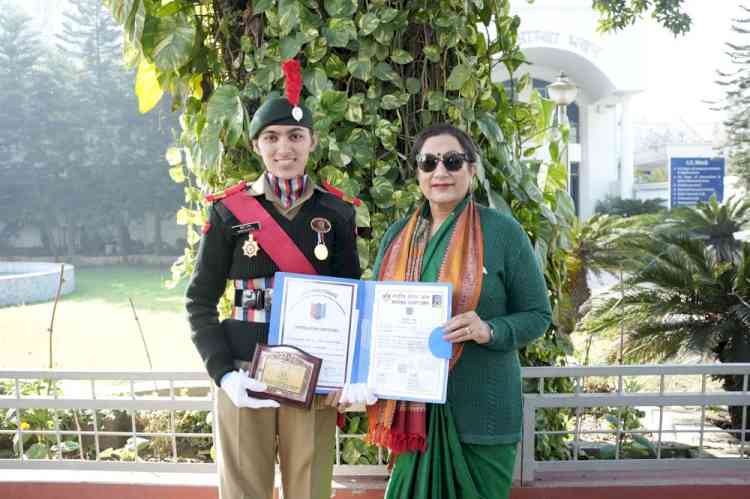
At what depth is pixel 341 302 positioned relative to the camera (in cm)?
173

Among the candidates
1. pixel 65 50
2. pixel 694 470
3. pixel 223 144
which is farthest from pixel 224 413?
pixel 65 50

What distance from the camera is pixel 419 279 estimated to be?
5.66ft

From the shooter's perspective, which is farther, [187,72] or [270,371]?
[187,72]

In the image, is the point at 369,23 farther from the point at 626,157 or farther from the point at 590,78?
the point at 626,157

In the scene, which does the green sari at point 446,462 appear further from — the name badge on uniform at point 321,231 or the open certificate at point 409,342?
the name badge on uniform at point 321,231

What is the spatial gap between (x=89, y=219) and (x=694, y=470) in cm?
2593

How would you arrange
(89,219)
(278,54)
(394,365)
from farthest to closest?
(89,219), (278,54), (394,365)

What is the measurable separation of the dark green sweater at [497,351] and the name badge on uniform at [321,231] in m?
0.44

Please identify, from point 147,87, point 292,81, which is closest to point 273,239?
point 292,81

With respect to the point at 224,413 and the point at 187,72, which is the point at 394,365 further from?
the point at 187,72

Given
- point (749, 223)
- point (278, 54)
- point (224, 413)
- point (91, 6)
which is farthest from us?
point (91, 6)

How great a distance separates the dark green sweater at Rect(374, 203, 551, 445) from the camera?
1687mm

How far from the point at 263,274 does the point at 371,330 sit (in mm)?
345

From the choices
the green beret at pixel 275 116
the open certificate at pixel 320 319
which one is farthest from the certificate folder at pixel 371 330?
the green beret at pixel 275 116
